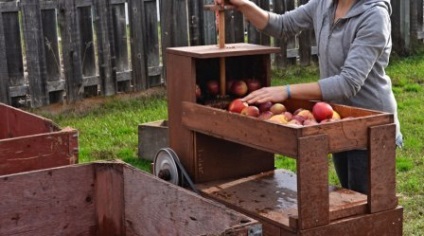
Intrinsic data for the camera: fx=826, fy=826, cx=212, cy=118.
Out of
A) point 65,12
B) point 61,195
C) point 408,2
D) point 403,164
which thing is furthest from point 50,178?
point 408,2

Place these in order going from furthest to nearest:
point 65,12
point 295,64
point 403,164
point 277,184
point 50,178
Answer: point 295,64, point 65,12, point 403,164, point 277,184, point 50,178

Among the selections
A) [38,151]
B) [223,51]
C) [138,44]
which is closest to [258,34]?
[138,44]

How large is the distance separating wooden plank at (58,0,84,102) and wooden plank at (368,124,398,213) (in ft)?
16.4

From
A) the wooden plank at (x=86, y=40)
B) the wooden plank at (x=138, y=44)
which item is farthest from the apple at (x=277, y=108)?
the wooden plank at (x=138, y=44)

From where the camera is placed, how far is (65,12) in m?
8.02

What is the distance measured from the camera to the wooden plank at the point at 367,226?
354cm

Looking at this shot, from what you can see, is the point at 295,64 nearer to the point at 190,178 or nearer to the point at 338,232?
the point at 190,178

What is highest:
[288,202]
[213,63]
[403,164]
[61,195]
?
[213,63]

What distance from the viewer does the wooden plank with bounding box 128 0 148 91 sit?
27.6 ft

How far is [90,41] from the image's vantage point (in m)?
8.24

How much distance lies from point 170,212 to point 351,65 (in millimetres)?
1266

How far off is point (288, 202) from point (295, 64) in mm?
5846

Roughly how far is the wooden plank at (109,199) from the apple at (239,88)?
1166 mm

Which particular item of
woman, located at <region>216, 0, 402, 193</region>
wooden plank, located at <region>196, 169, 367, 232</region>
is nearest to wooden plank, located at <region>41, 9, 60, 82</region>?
woman, located at <region>216, 0, 402, 193</region>
